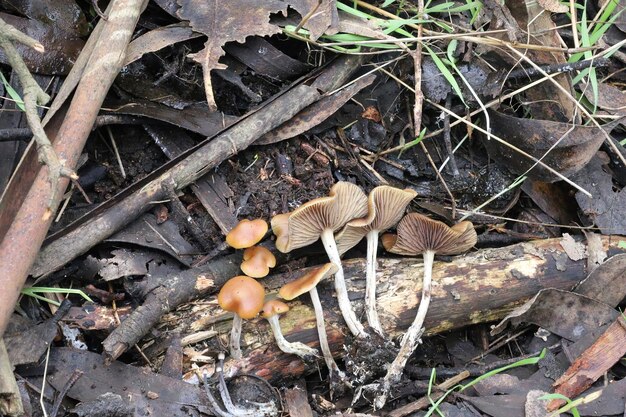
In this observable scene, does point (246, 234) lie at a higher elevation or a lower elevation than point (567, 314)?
higher

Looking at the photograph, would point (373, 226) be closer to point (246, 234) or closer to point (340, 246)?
point (340, 246)

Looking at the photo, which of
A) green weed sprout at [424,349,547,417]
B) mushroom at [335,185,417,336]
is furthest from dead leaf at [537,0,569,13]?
green weed sprout at [424,349,547,417]

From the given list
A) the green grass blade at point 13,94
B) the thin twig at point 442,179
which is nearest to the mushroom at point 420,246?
the thin twig at point 442,179

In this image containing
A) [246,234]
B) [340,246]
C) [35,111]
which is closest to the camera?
[35,111]

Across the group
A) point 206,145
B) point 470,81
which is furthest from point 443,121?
point 206,145

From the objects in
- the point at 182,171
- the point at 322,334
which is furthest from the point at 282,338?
the point at 182,171

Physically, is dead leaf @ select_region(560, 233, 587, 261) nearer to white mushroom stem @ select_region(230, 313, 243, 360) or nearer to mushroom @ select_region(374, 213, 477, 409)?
mushroom @ select_region(374, 213, 477, 409)

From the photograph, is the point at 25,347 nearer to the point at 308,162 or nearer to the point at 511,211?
the point at 308,162
